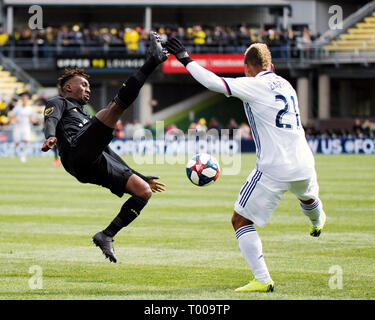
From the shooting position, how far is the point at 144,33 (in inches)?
1758

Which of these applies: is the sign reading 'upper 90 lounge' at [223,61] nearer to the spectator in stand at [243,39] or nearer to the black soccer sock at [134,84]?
the spectator in stand at [243,39]

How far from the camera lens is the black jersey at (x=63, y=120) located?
27.3ft

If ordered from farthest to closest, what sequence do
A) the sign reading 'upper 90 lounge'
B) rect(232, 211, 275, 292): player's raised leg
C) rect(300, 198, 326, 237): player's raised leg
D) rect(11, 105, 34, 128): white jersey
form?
1. the sign reading 'upper 90 lounge'
2. rect(11, 105, 34, 128): white jersey
3. rect(300, 198, 326, 237): player's raised leg
4. rect(232, 211, 275, 292): player's raised leg

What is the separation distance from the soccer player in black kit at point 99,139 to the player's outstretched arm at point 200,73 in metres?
0.23

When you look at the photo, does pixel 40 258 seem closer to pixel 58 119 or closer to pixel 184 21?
pixel 58 119

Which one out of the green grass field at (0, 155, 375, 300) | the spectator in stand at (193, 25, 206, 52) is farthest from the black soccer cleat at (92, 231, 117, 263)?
the spectator in stand at (193, 25, 206, 52)

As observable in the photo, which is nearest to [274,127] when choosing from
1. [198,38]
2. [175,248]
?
[175,248]

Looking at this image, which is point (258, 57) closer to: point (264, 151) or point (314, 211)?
point (264, 151)

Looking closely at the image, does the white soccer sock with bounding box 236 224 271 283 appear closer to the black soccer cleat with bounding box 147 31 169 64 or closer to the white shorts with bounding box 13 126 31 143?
the black soccer cleat with bounding box 147 31 169 64

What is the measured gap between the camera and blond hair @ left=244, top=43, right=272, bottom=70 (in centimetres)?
748

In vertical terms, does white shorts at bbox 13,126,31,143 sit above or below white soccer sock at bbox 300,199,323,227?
below

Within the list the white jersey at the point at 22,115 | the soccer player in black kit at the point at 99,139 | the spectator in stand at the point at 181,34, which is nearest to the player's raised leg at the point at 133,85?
the soccer player in black kit at the point at 99,139

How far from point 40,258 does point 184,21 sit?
4393 cm
